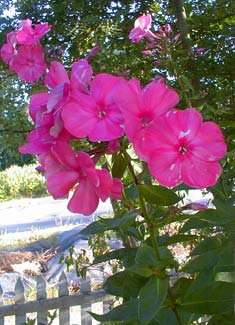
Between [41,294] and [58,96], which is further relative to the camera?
[41,294]

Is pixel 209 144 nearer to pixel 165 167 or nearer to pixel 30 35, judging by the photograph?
pixel 165 167

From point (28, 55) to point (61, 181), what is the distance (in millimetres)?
426

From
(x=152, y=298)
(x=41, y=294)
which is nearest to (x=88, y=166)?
(x=152, y=298)

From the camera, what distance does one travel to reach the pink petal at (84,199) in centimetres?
76

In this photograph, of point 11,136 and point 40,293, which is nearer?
point 40,293

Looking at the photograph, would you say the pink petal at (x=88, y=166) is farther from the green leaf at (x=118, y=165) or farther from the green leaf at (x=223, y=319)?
the green leaf at (x=223, y=319)

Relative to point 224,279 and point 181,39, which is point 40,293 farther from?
point 224,279

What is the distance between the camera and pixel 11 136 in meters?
3.34

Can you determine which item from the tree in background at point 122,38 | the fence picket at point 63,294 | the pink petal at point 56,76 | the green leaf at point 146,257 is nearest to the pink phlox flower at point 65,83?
the pink petal at point 56,76

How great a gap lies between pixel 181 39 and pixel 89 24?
0.59 metres

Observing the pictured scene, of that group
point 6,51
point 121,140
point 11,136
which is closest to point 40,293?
point 11,136

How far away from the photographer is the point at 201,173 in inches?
28.0

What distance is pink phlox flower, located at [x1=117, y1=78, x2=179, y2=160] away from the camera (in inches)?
27.9

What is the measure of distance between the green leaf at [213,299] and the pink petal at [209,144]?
355 mm
